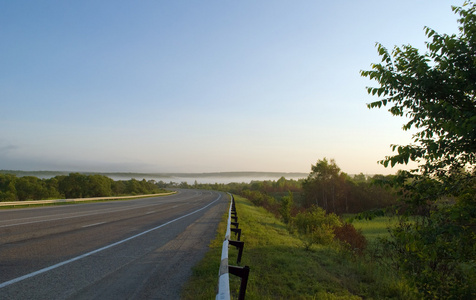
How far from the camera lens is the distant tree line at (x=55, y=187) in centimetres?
3806

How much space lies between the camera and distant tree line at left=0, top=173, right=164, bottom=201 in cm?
3806

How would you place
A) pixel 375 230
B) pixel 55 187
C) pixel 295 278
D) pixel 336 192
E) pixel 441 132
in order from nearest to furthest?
pixel 441 132, pixel 295 278, pixel 375 230, pixel 55 187, pixel 336 192

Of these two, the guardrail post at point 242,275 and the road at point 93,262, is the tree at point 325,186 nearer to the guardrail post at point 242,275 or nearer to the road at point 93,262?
the road at point 93,262

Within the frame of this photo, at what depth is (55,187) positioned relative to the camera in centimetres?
4344

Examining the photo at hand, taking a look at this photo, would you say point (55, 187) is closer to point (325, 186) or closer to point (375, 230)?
point (375, 230)

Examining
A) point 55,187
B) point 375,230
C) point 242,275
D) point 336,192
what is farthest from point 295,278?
point 336,192

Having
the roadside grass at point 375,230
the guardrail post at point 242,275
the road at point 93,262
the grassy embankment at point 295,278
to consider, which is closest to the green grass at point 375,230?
the roadside grass at point 375,230

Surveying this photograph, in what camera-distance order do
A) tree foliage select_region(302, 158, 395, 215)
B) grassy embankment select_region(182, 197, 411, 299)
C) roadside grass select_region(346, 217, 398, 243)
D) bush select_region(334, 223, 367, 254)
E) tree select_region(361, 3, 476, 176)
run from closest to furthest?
1. tree select_region(361, 3, 476, 176)
2. grassy embankment select_region(182, 197, 411, 299)
3. bush select_region(334, 223, 367, 254)
4. roadside grass select_region(346, 217, 398, 243)
5. tree foliage select_region(302, 158, 395, 215)

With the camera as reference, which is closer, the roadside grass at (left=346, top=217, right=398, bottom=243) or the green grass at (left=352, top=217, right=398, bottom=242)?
the roadside grass at (left=346, top=217, right=398, bottom=243)

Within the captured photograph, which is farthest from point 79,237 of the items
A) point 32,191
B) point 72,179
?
point 72,179

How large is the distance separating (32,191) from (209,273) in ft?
141

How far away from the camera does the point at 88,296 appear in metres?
4.85

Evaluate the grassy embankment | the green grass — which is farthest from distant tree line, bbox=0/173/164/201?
the green grass

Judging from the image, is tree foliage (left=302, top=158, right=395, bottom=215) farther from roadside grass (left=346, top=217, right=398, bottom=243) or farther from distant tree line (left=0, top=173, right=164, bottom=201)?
distant tree line (left=0, top=173, right=164, bottom=201)
